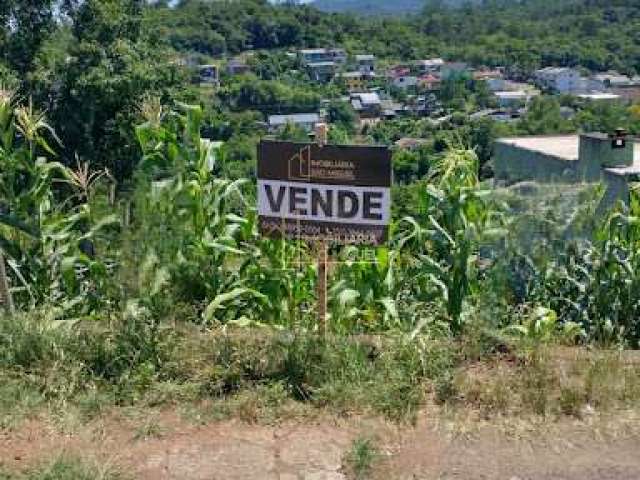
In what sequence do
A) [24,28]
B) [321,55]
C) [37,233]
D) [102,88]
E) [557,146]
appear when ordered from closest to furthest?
1. [37,233]
2. [102,88]
3. [24,28]
4. [557,146]
5. [321,55]

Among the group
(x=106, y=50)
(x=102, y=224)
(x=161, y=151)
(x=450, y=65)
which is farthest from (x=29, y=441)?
(x=450, y=65)

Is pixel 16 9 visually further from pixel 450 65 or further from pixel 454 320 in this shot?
pixel 450 65

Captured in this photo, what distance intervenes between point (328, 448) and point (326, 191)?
1185 mm

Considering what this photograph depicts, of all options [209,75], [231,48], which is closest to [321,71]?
[231,48]

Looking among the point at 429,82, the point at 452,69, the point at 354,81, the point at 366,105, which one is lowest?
the point at 366,105

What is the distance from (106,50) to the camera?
13898mm

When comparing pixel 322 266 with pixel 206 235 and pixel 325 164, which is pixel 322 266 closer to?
pixel 325 164

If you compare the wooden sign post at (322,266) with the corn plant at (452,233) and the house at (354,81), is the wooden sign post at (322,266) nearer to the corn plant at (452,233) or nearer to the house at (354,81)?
the corn plant at (452,233)

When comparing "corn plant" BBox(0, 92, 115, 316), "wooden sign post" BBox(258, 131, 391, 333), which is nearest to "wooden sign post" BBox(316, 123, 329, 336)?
"wooden sign post" BBox(258, 131, 391, 333)

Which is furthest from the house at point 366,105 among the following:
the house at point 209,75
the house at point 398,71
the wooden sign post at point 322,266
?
the wooden sign post at point 322,266

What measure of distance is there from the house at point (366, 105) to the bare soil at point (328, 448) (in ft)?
161

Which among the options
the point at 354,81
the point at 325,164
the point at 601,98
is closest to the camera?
the point at 325,164

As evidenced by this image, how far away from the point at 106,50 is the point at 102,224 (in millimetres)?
9752

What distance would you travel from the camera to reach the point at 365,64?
89250 millimetres
